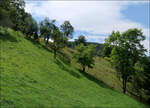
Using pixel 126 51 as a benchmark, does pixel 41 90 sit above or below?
below

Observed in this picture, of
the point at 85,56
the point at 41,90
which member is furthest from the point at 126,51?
the point at 41,90

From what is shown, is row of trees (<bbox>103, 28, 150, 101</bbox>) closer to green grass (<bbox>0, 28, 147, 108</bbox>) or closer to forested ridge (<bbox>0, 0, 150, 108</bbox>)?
forested ridge (<bbox>0, 0, 150, 108</bbox>)

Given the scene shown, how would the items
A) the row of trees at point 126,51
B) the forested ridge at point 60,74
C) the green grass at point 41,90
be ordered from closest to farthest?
1. the green grass at point 41,90
2. the forested ridge at point 60,74
3. the row of trees at point 126,51

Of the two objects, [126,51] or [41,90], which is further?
[126,51]

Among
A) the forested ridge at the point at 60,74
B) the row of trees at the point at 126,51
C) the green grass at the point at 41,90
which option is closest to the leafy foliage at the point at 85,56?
the forested ridge at the point at 60,74

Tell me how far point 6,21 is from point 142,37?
43699 millimetres

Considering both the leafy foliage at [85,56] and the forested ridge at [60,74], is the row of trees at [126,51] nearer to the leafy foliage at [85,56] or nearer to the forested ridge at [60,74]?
the forested ridge at [60,74]

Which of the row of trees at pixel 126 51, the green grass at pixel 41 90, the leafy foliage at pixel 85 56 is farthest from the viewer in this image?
the leafy foliage at pixel 85 56

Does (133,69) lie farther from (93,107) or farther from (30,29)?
(30,29)

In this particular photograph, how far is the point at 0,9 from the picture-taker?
34969 mm

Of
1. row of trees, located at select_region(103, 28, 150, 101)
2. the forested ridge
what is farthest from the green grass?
row of trees, located at select_region(103, 28, 150, 101)

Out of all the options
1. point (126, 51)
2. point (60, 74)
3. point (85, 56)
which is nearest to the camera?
point (60, 74)

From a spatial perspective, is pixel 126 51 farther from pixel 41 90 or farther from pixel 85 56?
pixel 41 90

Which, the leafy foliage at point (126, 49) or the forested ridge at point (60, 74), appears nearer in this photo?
the forested ridge at point (60, 74)
